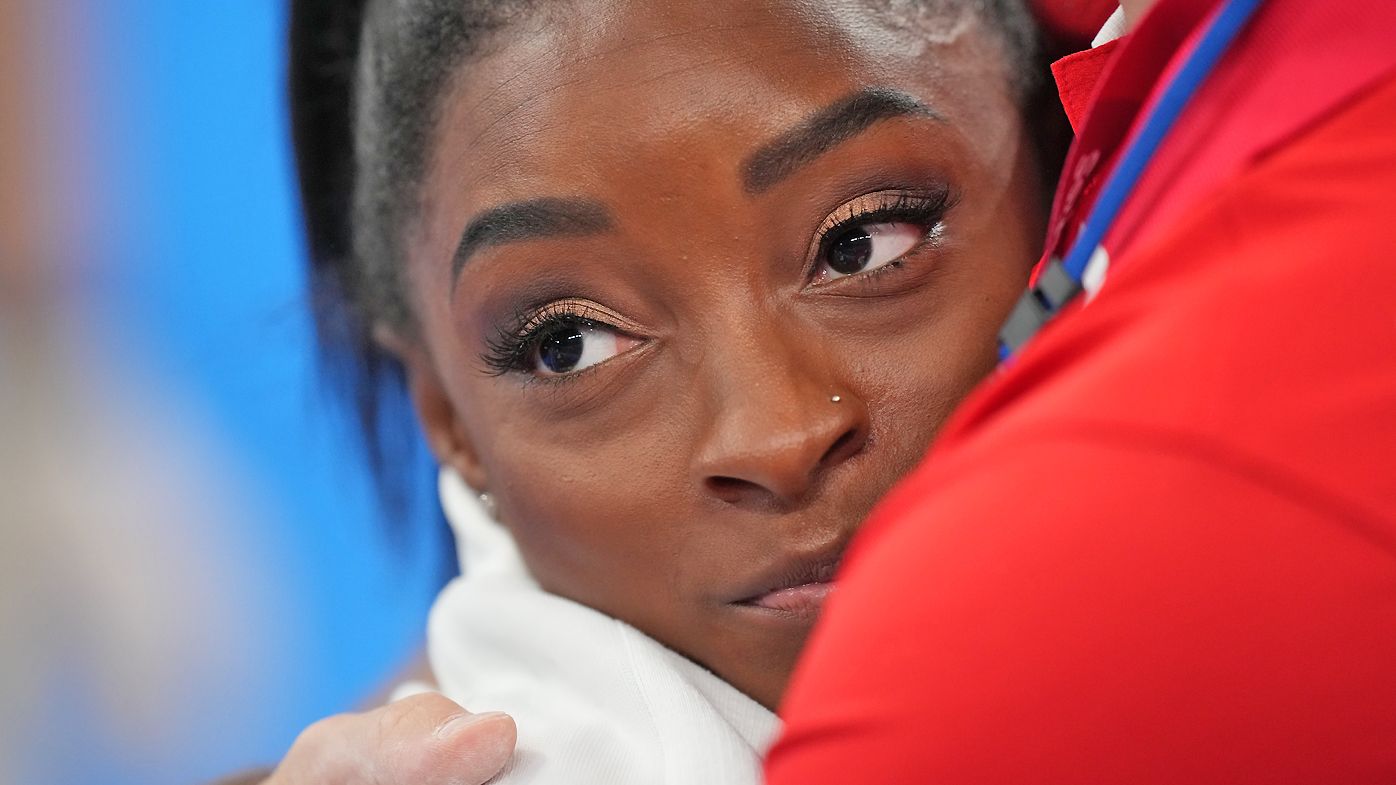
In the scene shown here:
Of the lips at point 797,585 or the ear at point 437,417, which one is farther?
the ear at point 437,417

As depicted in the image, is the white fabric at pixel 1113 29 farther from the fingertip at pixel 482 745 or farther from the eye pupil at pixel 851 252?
the fingertip at pixel 482 745

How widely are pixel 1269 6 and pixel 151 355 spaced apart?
58.6 inches

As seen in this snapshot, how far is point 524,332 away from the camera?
3.48ft

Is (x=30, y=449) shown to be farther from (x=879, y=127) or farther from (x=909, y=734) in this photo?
(x=909, y=734)

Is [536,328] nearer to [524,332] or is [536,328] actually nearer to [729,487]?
[524,332]

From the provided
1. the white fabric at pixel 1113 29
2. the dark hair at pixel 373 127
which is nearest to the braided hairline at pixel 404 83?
the dark hair at pixel 373 127

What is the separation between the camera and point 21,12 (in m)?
1.67

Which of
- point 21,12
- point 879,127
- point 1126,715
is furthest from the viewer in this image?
point 21,12

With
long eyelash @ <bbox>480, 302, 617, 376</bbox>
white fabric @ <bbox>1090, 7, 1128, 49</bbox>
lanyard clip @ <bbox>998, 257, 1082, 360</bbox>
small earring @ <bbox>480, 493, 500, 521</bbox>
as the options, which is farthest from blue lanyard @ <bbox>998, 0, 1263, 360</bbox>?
small earring @ <bbox>480, 493, 500, 521</bbox>

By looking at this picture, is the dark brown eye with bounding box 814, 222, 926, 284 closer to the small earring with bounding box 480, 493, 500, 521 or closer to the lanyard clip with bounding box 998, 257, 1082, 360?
the lanyard clip with bounding box 998, 257, 1082, 360

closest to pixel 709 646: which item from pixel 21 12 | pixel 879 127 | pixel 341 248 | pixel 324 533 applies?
pixel 879 127

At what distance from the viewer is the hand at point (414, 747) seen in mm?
919

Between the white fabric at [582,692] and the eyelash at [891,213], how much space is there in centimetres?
30

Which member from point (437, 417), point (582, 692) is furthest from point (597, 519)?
point (437, 417)
